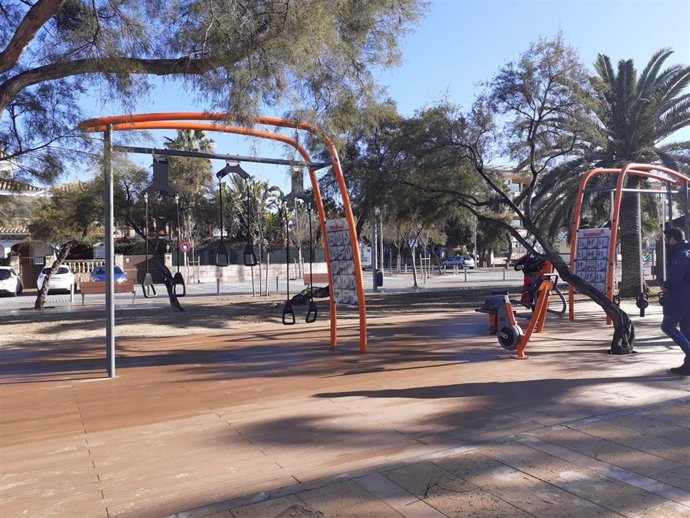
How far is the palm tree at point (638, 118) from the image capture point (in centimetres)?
1838

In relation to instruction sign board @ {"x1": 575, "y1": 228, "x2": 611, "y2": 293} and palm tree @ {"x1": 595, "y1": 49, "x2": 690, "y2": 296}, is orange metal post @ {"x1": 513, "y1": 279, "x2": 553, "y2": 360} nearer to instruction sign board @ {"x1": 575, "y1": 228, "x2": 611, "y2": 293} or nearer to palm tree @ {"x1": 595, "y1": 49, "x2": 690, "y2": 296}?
instruction sign board @ {"x1": 575, "y1": 228, "x2": 611, "y2": 293}

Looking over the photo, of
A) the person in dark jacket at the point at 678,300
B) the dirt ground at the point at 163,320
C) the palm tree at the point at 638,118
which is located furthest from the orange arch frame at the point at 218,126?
the palm tree at the point at 638,118

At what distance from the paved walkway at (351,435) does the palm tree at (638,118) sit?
36.8 ft

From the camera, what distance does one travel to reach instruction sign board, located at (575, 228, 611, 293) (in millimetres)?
12703

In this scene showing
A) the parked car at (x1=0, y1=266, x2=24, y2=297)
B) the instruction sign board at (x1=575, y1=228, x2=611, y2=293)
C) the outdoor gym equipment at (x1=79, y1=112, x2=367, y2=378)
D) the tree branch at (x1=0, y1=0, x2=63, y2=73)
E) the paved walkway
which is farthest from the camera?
the parked car at (x1=0, y1=266, x2=24, y2=297)

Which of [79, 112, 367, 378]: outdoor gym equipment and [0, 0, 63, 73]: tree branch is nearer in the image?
[0, 0, 63, 73]: tree branch

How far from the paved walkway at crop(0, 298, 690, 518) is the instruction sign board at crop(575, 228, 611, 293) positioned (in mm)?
3610

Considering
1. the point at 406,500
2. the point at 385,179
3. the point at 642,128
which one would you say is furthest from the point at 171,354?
the point at 642,128

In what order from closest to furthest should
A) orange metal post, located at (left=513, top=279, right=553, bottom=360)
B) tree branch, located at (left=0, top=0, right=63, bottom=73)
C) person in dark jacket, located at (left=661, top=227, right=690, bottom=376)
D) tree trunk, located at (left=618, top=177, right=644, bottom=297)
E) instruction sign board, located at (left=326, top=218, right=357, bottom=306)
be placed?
tree branch, located at (left=0, top=0, right=63, bottom=73)
person in dark jacket, located at (left=661, top=227, right=690, bottom=376)
orange metal post, located at (left=513, top=279, right=553, bottom=360)
instruction sign board, located at (left=326, top=218, right=357, bottom=306)
tree trunk, located at (left=618, top=177, right=644, bottom=297)

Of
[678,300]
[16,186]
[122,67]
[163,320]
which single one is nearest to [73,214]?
[163,320]

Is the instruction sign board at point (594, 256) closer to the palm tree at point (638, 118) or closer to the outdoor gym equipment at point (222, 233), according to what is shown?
the palm tree at point (638, 118)

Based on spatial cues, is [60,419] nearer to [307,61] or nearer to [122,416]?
[122,416]

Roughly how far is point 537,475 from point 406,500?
1.03 meters

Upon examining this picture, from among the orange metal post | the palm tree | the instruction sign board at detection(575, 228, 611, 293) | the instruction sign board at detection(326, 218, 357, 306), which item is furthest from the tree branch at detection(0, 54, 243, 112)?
the palm tree
